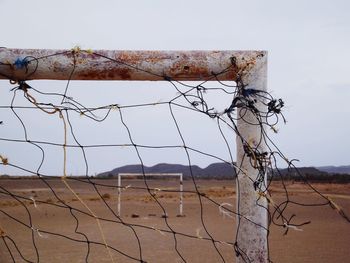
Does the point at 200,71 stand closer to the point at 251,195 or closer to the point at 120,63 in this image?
the point at 120,63

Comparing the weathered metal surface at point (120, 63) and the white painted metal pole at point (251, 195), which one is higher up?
the weathered metal surface at point (120, 63)

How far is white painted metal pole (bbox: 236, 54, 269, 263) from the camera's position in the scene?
2.36 m

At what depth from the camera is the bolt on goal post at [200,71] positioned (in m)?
2.37

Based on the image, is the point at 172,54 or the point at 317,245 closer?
the point at 172,54

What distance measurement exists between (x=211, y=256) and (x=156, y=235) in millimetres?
3370

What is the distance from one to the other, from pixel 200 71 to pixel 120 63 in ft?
1.24

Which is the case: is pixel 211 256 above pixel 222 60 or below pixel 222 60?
below

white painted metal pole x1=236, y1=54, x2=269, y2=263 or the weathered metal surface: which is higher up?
the weathered metal surface

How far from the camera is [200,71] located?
243cm

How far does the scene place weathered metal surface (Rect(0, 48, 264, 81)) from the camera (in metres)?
2.39

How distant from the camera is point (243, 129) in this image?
2.39m

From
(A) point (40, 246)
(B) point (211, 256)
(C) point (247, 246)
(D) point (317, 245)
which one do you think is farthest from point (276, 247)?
(C) point (247, 246)

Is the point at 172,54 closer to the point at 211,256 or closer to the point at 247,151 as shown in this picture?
the point at 247,151

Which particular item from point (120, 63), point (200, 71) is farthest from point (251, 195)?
point (120, 63)
